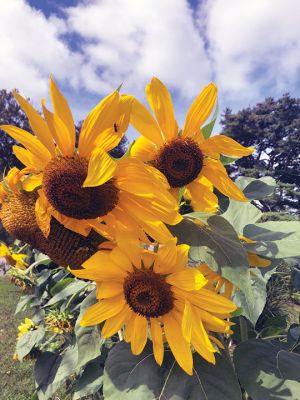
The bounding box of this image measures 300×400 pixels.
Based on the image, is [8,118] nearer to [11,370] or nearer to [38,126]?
[11,370]

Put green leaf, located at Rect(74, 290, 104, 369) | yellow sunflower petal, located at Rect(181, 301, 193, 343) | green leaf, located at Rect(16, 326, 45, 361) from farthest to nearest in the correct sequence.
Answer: green leaf, located at Rect(16, 326, 45, 361), green leaf, located at Rect(74, 290, 104, 369), yellow sunflower petal, located at Rect(181, 301, 193, 343)

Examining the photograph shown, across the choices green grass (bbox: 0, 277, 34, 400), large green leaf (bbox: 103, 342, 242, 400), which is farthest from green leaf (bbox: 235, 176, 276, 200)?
green grass (bbox: 0, 277, 34, 400)

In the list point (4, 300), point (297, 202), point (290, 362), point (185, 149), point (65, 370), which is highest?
point (297, 202)

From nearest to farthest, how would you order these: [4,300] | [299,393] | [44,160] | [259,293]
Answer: [44,160] → [299,393] → [259,293] → [4,300]

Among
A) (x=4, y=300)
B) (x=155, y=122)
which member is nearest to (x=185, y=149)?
(x=155, y=122)

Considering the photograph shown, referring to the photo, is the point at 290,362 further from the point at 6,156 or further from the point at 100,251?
the point at 6,156

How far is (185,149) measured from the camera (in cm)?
68

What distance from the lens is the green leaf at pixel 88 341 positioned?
0.79 metres

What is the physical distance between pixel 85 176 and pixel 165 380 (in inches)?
16.4

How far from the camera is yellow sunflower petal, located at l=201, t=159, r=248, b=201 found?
2.11ft

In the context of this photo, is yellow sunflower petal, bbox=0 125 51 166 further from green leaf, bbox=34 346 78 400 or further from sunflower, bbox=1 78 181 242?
green leaf, bbox=34 346 78 400

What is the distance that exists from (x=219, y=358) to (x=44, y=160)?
1.58 ft

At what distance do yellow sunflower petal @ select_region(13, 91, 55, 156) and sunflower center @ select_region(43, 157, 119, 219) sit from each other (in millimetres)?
28

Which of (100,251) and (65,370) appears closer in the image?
(100,251)
